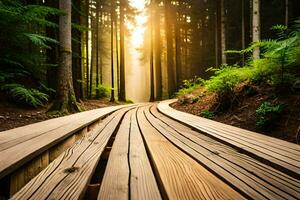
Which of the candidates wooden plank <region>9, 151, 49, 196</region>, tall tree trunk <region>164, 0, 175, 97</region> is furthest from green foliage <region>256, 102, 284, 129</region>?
tall tree trunk <region>164, 0, 175, 97</region>

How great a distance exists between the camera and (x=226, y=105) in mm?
6789

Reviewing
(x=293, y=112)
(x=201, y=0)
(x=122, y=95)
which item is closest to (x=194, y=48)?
(x=201, y=0)

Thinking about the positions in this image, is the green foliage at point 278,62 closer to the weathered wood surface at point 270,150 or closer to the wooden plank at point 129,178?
the weathered wood surface at point 270,150

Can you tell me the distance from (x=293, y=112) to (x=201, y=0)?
28.5 metres

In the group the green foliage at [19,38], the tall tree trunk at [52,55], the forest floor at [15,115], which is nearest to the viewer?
the forest floor at [15,115]

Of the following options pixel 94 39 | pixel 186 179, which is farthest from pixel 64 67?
pixel 94 39

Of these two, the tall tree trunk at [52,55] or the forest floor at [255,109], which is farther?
the tall tree trunk at [52,55]

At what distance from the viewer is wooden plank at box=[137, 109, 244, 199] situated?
151 centimetres

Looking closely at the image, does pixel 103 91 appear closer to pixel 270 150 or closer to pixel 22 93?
pixel 22 93

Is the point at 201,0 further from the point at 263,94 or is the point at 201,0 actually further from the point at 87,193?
the point at 87,193

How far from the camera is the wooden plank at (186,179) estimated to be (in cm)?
151

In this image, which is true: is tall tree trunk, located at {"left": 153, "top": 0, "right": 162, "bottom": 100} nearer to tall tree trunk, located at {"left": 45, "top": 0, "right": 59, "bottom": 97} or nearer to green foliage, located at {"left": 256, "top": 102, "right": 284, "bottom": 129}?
tall tree trunk, located at {"left": 45, "top": 0, "right": 59, "bottom": 97}

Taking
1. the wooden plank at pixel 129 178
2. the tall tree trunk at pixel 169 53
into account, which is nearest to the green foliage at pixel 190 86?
the tall tree trunk at pixel 169 53

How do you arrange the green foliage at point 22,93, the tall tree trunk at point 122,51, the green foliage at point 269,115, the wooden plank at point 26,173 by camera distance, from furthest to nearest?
the tall tree trunk at point 122,51
the green foliage at point 22,93
the green foliage at point 269,115
the wooden plank at point 26,173
